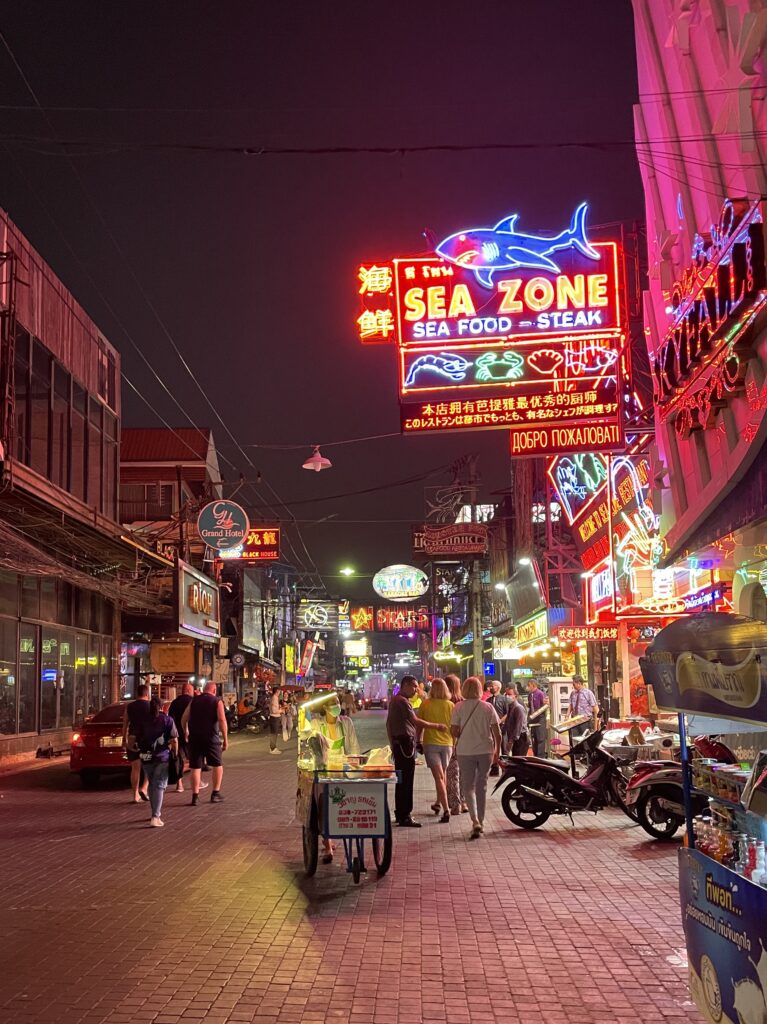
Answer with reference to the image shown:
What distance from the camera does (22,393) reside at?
21.6 m

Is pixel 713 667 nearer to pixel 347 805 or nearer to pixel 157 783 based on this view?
pixel 347 805

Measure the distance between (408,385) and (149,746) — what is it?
615cm

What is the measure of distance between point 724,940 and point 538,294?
453 inches

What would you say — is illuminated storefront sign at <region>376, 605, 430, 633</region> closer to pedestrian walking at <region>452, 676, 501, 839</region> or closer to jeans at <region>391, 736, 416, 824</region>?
jeans at <region>391, 736, 416, 824</region>

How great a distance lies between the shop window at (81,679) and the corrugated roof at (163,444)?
1735cm

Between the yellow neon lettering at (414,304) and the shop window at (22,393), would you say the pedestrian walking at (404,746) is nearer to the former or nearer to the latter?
the yellow neon lettering at (414,304)

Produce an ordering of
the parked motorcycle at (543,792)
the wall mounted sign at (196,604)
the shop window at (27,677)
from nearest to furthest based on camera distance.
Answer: the parked motorcycle at (543,792) < the shop window at (27,677) < the wall mounted sign at (196,604)

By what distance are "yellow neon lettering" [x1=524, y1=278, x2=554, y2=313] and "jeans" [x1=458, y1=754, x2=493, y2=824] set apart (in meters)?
6.66

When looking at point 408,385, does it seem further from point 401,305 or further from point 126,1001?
point 126,1001

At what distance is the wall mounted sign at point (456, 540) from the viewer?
43.8 meters

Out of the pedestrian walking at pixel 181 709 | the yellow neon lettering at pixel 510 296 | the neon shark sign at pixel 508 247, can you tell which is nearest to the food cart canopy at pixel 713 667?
the yellow neon lettering at pixel 510 296

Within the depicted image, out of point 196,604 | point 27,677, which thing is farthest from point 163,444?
point 27,677

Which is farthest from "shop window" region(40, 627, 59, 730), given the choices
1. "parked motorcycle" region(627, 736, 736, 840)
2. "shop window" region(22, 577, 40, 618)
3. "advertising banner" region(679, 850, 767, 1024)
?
"advertising banner" region(679, 850, 767, 1024)

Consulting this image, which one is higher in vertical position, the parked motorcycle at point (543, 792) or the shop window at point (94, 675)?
the shop window at point (94, 675)
